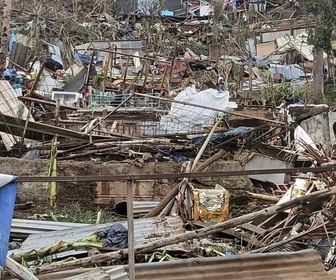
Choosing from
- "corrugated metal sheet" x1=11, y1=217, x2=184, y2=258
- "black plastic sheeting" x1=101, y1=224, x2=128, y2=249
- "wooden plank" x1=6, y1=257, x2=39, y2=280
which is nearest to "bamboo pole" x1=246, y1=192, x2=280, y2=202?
"corrugated metal sheet" x1=11, y1=217, x2=184, y2=258

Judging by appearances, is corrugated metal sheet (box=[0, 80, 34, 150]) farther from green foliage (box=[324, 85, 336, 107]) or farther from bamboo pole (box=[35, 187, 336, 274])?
green foliage (box=[324, 85, 336, 107])

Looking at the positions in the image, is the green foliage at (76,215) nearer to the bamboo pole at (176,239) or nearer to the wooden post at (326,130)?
the bamboo pole at (176,239)

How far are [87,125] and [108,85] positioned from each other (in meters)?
5.63

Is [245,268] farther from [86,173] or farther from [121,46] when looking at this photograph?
[121,46]

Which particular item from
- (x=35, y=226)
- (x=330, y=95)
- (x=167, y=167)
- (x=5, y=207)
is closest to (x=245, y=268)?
(x=5, y=207)

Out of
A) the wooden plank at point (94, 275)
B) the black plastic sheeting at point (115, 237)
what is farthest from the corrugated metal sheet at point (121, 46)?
the wooden plank at point (94, 275)

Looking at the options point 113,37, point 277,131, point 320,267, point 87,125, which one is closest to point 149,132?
point 87,125

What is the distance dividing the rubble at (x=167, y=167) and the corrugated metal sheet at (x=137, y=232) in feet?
0.08

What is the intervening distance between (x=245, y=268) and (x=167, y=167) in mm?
4474

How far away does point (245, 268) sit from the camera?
4676 mm

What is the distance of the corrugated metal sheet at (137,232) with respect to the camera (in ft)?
19.4

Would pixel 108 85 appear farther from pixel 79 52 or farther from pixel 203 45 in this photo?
pixel 203 45

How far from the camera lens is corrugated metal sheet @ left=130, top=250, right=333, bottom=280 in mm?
4484

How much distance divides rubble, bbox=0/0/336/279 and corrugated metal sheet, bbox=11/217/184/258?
0.9 inches
